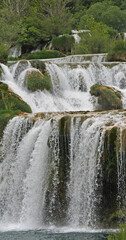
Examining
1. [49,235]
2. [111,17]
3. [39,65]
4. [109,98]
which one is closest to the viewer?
[49,235]

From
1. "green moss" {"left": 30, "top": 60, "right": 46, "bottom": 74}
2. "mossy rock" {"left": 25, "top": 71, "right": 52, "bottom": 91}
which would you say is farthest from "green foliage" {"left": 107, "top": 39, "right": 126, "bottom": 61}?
"mossy rock" {"left": 25, "top": 71, "right": 52, "bottom": 91}

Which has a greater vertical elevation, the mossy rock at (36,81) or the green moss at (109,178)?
the mossy rock at (36,81)

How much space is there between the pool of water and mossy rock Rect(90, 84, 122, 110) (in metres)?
9.15

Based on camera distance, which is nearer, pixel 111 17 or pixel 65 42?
pixel 65 42

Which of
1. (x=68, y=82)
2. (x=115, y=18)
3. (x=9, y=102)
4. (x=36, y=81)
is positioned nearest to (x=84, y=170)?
(x=9, y=102)

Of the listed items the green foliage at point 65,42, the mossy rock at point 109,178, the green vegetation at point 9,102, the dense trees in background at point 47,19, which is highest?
the dense trees in background at point 47,19

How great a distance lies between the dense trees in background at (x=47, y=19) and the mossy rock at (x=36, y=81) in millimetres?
12161

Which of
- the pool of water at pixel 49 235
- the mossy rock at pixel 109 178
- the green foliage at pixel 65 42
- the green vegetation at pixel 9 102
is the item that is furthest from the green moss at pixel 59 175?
the green foliage at pixel 65 42

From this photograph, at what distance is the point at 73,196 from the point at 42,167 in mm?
1650

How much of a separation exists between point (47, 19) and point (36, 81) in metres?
25.9

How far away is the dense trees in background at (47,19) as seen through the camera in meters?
37.8

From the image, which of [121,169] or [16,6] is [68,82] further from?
[16,6]

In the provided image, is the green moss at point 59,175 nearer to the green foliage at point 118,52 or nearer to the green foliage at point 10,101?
the green foliage at point 10,101

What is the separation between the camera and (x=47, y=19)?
42.9 meters
